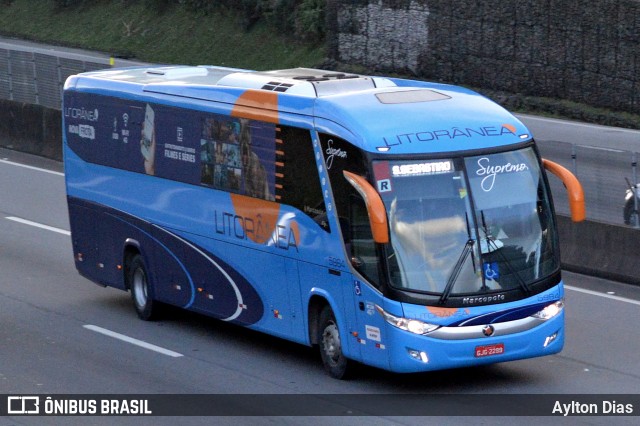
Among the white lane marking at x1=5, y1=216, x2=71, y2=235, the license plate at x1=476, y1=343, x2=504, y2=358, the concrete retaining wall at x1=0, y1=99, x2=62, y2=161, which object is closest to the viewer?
the license plate at x1=476, y1=343, x2=504, y2=358

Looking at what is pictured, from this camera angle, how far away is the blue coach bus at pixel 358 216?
37.2 ft

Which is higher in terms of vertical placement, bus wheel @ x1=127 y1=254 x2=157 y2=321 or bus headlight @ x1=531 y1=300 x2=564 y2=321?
bus headlight @ x1=531 y1=300 x2=564 y2=321

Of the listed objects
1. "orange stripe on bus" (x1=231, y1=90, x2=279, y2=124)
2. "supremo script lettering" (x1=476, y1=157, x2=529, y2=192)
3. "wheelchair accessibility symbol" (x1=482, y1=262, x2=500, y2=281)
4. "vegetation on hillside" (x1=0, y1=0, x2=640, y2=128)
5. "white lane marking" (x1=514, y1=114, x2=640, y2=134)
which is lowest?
"white lane marking" (x1=514, y1=114, x2=640, y2=134)

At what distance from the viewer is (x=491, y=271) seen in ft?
37.7

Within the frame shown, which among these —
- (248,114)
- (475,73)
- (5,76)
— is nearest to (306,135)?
(248,114)

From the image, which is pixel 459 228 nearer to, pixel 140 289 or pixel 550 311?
pixel 550 311

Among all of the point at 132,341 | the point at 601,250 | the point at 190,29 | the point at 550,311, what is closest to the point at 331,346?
the point at 550,311

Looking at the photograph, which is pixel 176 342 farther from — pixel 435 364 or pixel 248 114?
pixel 435 364

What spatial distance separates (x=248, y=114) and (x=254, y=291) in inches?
78.3

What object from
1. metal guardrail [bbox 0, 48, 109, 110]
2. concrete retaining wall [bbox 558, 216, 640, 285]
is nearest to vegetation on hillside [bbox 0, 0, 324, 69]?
metal guardrail [bbox 0, 48, 109, 110]

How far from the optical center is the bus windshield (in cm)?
1132

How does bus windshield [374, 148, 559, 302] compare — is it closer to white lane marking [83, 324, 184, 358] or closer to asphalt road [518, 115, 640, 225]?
white lane marking [83, 324, 184, 358]

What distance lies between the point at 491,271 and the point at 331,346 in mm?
1938

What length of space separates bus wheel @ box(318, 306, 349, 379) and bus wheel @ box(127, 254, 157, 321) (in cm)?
373
